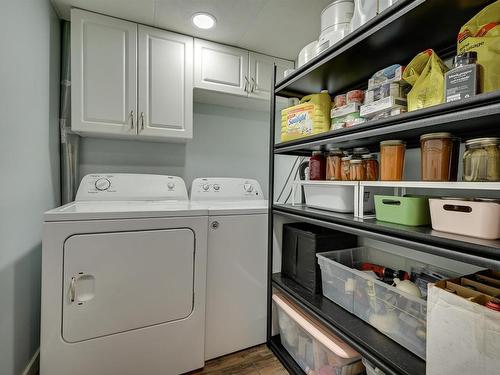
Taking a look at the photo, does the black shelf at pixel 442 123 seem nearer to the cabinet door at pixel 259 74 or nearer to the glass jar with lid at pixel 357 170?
the glass jar with lid at pixel 357 170

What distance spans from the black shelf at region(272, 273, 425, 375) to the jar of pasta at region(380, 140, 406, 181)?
0.67 meters

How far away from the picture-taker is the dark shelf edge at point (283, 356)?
142 cm

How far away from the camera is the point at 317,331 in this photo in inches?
49.5

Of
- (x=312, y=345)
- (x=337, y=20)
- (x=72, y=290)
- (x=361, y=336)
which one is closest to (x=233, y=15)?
(x=337, y=20)

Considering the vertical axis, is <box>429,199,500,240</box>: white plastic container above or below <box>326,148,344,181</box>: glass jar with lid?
below

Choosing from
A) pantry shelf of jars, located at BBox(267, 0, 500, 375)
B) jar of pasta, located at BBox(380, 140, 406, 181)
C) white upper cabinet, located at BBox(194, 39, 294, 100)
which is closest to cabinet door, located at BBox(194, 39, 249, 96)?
white upper cabinet, located at BBox(194, 39, 294, 100)

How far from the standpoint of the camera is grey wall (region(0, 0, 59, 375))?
1116mm

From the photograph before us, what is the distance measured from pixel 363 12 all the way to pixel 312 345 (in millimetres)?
1629

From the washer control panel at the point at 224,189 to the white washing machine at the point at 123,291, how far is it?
70 cm

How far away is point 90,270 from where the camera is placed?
1.20 m

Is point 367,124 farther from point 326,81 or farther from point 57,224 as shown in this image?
point 57,224

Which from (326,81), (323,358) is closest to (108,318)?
(323,358)

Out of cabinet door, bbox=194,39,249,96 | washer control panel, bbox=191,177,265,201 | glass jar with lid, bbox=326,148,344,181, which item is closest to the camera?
glass jar with lid, bbox=326,148,344,181

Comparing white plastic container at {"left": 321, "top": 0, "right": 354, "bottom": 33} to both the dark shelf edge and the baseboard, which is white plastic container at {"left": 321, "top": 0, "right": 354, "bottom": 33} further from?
the baseboard
